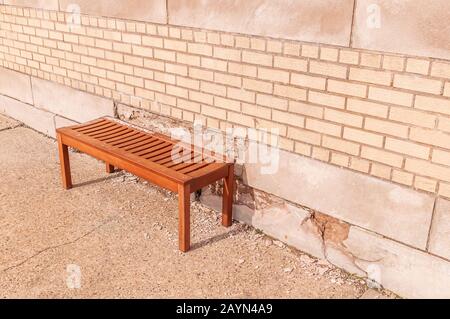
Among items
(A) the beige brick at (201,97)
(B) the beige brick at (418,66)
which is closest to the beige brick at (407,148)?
(B) the beige brick at (418,66)

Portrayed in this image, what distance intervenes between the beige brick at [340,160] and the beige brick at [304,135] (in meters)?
0.14

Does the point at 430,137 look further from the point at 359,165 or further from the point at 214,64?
the point at 214,64

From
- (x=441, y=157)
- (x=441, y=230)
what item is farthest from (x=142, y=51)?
(x=441, y=230)

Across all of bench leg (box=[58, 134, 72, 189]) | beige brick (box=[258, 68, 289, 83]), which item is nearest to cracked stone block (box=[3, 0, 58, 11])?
bench leg (box=[58, 134, 72, 189])

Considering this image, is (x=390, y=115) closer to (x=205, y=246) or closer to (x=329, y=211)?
(x=329, y=211)

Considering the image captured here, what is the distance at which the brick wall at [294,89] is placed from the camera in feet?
8.52

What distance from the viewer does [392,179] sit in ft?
9.16

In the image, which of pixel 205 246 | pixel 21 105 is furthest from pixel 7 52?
→ pixel 205 246

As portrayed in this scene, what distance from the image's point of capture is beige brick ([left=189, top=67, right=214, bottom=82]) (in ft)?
11.8

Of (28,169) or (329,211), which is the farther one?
(28,169)

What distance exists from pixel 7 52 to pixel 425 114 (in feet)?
16.8

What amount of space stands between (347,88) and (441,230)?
0.96 meters

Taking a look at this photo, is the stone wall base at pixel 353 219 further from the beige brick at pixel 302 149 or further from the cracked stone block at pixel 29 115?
the cracked stone block at pixel 29 115

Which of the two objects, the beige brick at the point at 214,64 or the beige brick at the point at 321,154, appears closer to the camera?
the beige brick at the point at 321,154
